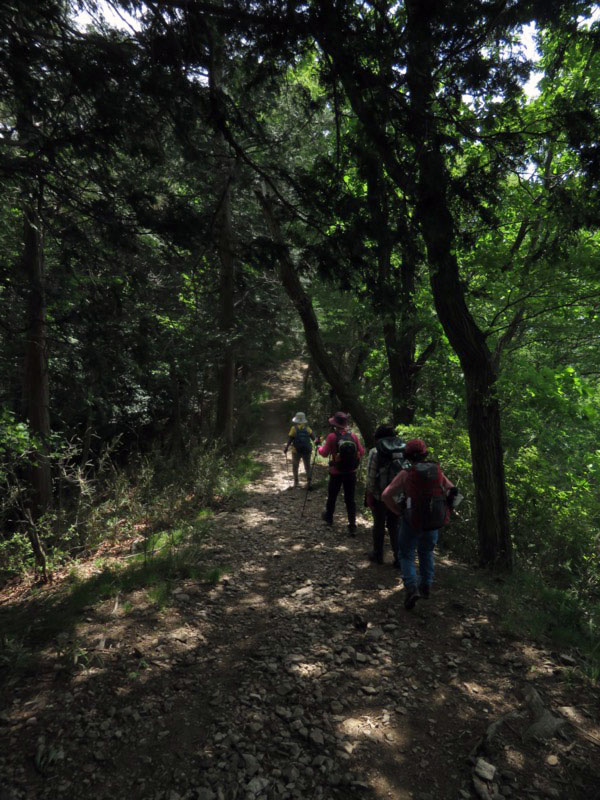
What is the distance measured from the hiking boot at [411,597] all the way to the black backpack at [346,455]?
248 cm

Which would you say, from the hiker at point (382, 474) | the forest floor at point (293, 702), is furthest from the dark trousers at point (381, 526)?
the forest floor at point (293, 702)

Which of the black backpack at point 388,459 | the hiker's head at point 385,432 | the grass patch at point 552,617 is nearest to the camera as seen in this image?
the grass patch at point 552,617

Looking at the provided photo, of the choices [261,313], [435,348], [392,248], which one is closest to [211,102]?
[392,248]

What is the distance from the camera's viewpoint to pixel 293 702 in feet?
11.0

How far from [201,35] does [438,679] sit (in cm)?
661

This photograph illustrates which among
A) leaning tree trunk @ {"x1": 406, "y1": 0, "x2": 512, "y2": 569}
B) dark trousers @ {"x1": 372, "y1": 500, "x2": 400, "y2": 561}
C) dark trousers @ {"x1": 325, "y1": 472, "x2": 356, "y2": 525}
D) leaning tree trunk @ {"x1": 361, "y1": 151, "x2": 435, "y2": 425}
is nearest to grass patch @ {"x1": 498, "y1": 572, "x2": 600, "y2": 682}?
leaning tree trunk @ {"x1": 406, "y1": 0, "x2": 512, "y2": 569}

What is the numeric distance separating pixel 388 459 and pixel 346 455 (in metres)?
1.28

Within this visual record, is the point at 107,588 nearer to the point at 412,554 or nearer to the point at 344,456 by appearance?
the point at 412,554

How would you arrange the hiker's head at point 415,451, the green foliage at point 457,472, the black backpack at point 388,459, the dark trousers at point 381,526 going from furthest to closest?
1. the green foliage at point 457,472
2. the dark trousers at point 381,526
3. the black backpack at point 388,459
4. the hiker's head at point 415,451

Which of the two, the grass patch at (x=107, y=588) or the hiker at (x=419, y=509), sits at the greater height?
the hiker at (x=419, y=509)

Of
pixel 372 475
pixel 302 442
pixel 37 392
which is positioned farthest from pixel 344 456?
pixel 37 392

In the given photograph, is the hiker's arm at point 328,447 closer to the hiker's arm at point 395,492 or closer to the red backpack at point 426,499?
the hiker's arm at point 395,492

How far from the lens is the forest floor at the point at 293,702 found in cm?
265

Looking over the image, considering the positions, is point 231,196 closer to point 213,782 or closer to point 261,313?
point 261,313
